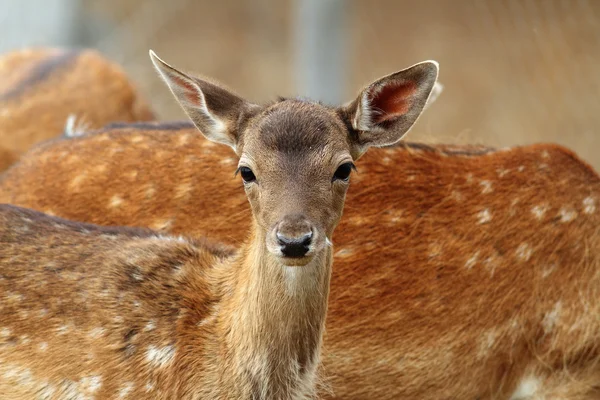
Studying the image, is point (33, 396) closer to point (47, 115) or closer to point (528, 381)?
point (528, 381)

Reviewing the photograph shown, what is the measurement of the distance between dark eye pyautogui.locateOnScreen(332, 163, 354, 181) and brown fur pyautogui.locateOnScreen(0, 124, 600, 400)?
1.00m

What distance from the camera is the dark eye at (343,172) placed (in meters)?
4.27

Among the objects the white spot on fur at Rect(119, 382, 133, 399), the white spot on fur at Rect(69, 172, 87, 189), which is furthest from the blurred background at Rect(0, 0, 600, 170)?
the white spot on fur at Rect(119, 382, 133, 399)

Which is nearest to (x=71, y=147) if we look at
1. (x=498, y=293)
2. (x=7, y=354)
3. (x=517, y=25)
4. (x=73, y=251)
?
(x=73, y=251)

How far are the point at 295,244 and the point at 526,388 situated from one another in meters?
1.98

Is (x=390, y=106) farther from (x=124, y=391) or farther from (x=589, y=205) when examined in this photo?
(x=124, y=391)

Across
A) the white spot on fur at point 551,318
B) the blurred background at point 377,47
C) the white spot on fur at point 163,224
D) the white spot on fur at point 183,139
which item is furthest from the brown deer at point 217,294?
the blurred background at point 377,47

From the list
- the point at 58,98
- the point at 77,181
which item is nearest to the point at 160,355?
the point at 77,181

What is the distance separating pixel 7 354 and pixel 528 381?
2.56 metres

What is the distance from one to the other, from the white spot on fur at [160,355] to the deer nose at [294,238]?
0.82 metres

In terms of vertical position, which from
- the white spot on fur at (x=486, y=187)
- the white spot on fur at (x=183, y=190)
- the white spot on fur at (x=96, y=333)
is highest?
the white spot on fur at (x=183, y=190)

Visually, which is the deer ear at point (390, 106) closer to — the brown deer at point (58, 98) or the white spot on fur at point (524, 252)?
the white spot on fur at point (524, 252)

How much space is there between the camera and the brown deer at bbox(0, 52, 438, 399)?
14.1ft

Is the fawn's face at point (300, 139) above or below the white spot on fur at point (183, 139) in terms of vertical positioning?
above
